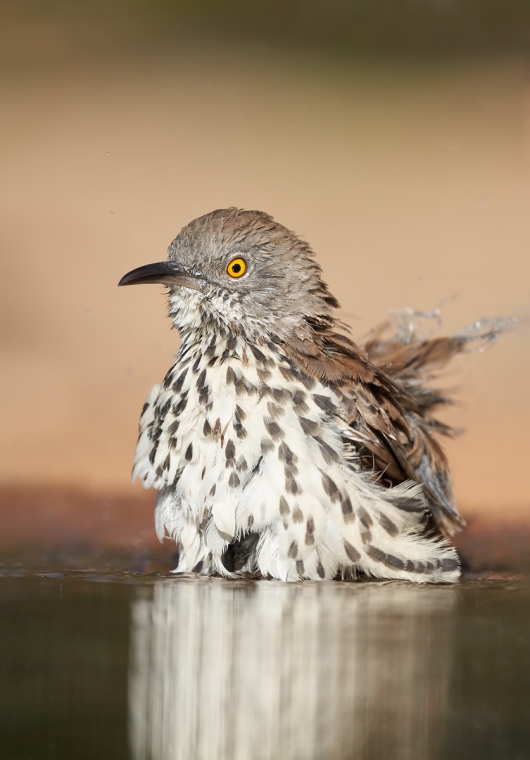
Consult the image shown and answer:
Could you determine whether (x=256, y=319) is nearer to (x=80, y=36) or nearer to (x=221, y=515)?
(x=221, y=515)

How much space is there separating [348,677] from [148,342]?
7406 mm

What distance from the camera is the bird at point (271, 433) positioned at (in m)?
4.27

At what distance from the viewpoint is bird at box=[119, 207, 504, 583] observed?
427 cm

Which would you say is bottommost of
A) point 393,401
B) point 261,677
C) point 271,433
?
point 261,677

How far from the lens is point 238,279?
484 cm

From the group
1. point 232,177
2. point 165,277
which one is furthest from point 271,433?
point 232,177

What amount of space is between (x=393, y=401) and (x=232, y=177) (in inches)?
262

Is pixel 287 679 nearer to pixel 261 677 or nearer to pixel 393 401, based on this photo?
pixel 261 677

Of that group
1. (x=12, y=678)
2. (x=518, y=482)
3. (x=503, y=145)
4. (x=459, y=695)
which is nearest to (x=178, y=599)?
A: (x=12, y=678)

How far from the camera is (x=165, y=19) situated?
12797 mm

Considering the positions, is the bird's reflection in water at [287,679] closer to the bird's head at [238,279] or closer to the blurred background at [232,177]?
the bird's head at [238,279]

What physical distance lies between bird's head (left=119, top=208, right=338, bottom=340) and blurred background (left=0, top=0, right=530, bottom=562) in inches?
140

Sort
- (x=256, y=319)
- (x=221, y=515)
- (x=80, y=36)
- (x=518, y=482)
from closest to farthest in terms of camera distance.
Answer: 1. (x=221, y=515)
2. (x=256, y=319)
3. (x=518, y=482)
4. (x=80, y=36)

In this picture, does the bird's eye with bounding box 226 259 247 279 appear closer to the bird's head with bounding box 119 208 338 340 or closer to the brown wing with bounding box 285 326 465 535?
the bird's head with bounding box 119 208 338 340
